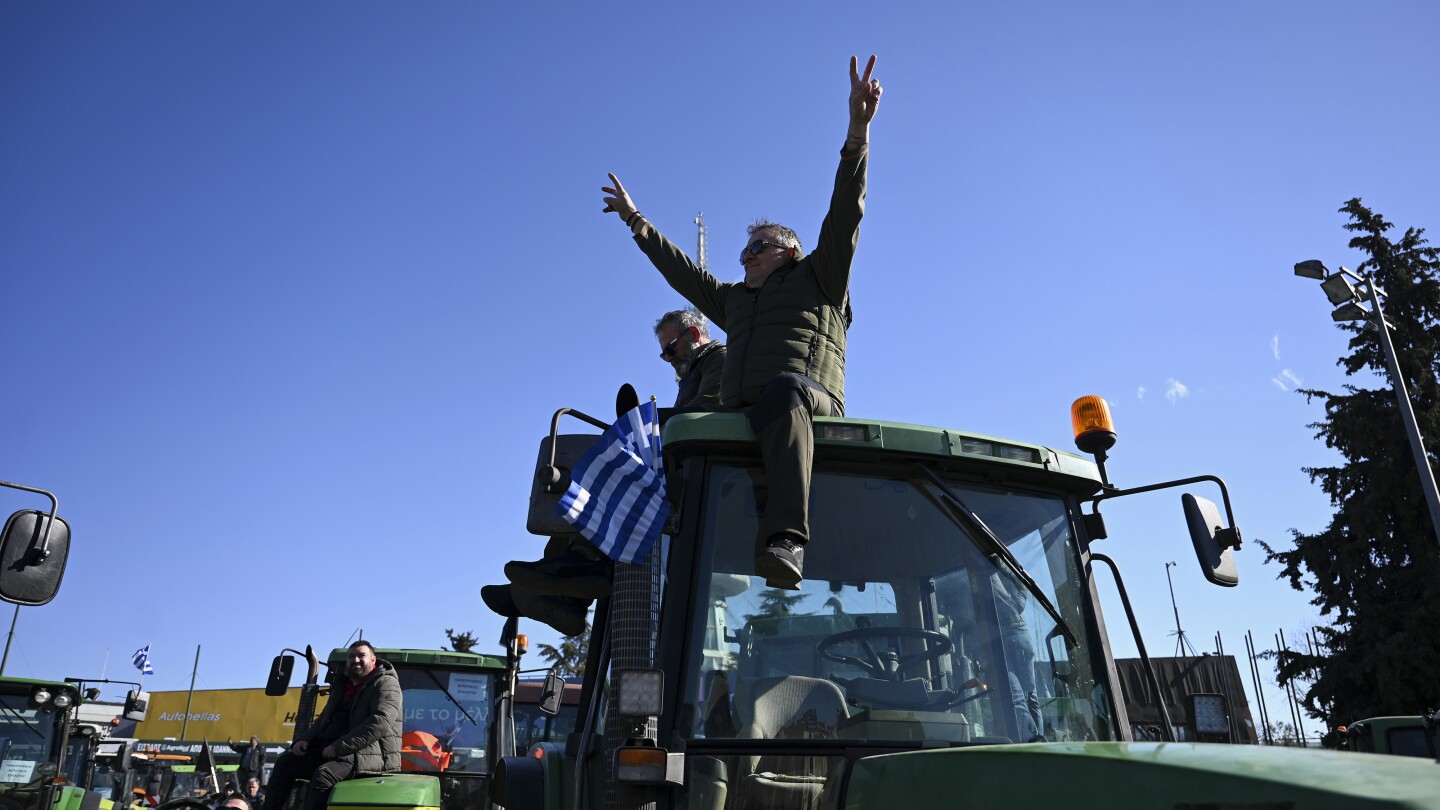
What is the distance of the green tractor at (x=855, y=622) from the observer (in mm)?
2959

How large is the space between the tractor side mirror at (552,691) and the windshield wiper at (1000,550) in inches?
195

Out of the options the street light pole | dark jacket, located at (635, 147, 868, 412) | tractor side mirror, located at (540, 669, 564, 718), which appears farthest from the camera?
the street light pole

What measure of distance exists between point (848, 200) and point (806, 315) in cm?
49

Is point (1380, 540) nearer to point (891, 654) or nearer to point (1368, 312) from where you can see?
point (1368, 312)

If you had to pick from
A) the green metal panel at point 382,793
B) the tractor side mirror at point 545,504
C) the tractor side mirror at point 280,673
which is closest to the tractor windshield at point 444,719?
the tractor side mirror at point 280,673

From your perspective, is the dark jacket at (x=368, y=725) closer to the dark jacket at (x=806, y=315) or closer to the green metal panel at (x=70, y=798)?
the dark jacket at (x=806, y=315)

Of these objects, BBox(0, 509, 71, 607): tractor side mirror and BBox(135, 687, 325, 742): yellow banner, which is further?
BBox(135, 687, 325, 742): yellow banner

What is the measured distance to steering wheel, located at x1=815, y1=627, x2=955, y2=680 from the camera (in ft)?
10.2

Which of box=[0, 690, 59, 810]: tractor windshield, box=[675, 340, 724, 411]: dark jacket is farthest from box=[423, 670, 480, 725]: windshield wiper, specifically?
box=[675, 340, 724, 411]: dark jacket

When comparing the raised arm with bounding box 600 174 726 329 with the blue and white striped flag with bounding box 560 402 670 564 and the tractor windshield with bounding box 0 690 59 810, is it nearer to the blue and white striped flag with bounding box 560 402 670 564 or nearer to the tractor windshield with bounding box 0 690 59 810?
the blue and white striped flag with bounding box 560 402 670 564

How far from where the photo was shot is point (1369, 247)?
74.1 feet

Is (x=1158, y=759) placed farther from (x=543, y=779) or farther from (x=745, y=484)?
(x=543, y=779)

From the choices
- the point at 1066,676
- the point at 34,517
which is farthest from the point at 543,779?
the point at 34,517

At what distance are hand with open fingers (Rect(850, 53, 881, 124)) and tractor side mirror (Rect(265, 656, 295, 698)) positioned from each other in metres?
7.61
